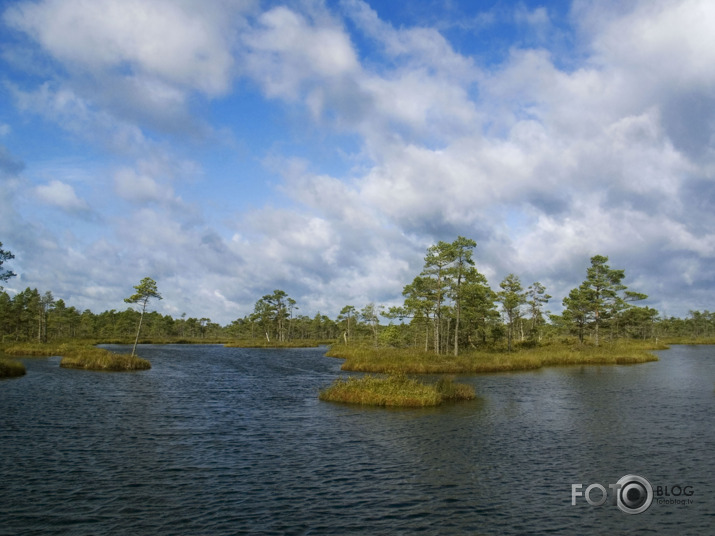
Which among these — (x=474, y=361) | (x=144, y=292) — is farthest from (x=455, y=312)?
(x=144, y=292)

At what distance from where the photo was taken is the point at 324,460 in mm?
20266

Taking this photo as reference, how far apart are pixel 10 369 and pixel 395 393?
41801mm

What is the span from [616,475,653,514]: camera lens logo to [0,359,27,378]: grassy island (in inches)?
2164

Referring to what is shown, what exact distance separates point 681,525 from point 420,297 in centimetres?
6042

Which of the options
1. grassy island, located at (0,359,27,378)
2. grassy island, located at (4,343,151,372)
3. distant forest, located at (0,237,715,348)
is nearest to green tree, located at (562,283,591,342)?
distant forest, located at (0,237,715,348)

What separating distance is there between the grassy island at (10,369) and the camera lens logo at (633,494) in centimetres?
5498

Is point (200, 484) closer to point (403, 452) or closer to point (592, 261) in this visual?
point (403, 452)

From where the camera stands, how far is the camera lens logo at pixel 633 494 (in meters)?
15.3

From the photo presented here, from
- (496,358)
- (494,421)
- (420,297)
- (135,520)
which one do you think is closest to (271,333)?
(420,297)

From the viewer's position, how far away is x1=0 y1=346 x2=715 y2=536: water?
552 inches

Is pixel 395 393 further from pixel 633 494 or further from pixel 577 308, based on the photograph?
pixel 577 308

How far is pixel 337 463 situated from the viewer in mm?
19844

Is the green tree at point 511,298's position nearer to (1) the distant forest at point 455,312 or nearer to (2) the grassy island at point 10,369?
(1) the distant forest at point 455,312

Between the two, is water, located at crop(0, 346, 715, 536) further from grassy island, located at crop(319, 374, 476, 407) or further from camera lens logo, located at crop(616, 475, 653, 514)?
grassy island, located at crop(319, 374, 476, 407)
